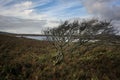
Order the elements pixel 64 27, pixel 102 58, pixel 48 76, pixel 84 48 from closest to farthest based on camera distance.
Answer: pixel 48 76 → pixel 102 58 → pixel 64 27 → pixel 84 48

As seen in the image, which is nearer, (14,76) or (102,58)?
(14,76)

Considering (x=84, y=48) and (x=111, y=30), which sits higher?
(x=111, y=30)

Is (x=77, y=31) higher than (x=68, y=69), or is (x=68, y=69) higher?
(x=77, y=31)

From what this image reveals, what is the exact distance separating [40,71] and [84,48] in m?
7.12

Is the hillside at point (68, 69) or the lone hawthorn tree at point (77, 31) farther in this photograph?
the lone hawthorn tree at point (77, 31)

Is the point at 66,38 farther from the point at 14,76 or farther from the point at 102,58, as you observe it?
the point at 14,76

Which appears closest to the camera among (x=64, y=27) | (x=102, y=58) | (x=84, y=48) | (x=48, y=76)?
(x=48, y=76)

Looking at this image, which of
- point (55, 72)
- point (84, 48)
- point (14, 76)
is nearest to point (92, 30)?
point (84, 48)

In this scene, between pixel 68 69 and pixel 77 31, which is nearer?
pixel 68 69

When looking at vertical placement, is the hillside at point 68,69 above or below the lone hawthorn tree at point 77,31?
below

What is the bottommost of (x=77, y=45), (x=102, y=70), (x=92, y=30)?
(x=102, y=70)

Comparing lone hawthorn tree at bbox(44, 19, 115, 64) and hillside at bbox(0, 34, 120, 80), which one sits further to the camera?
lone hawthorn tree at bbox(44, 19, 115, 64)

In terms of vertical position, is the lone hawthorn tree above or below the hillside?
above

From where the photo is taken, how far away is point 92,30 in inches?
688
